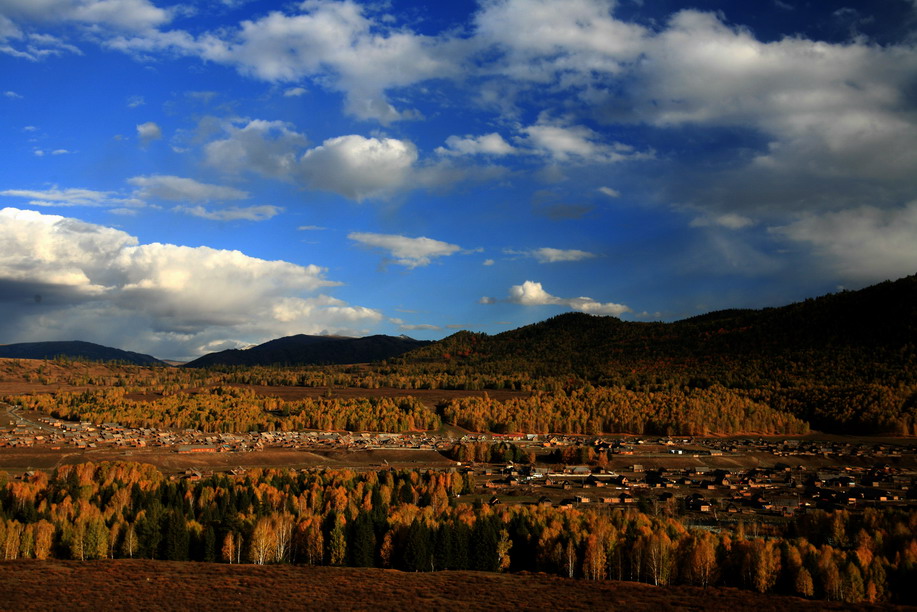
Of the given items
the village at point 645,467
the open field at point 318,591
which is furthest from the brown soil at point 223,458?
the open field at point 318,591

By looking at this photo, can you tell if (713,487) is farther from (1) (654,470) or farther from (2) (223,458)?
(2) (223,458)

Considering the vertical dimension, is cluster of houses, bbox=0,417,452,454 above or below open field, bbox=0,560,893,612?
above

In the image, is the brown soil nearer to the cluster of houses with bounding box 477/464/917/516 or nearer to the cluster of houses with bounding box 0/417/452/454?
the cluster of houses with bounding box 0/417/452/454

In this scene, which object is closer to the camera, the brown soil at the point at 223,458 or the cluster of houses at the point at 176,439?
the brown soil at the point at 223,458

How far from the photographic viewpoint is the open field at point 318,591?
7012 cm

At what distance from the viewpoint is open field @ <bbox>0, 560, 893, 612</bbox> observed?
70.1m

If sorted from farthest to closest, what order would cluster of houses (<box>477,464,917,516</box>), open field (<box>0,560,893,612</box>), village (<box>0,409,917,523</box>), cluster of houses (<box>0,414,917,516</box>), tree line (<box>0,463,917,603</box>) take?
cluster of houses (<box>0,414,917,516</box>)
village (<box>0,409,917,523</box>)
cluster of houses (<box>477,464,917,516</box>)
tree line (<box>0,463,917,603</box>)
open field (<box>0,560,893,612</box>)

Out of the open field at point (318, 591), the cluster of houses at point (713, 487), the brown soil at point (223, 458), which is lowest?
the open field at point (318, 591)

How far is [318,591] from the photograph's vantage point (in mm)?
75562

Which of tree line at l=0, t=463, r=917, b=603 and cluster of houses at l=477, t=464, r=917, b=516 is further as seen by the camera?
cluster of houses at l=477, t=464, r=917, b=516

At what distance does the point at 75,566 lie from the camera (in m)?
82.0

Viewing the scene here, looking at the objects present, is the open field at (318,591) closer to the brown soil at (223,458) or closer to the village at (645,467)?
the village at (645,467)

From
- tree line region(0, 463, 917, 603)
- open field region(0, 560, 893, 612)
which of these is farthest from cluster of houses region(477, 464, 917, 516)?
open field region(0, 560, 893, 612)

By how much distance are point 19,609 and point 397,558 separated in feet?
130
